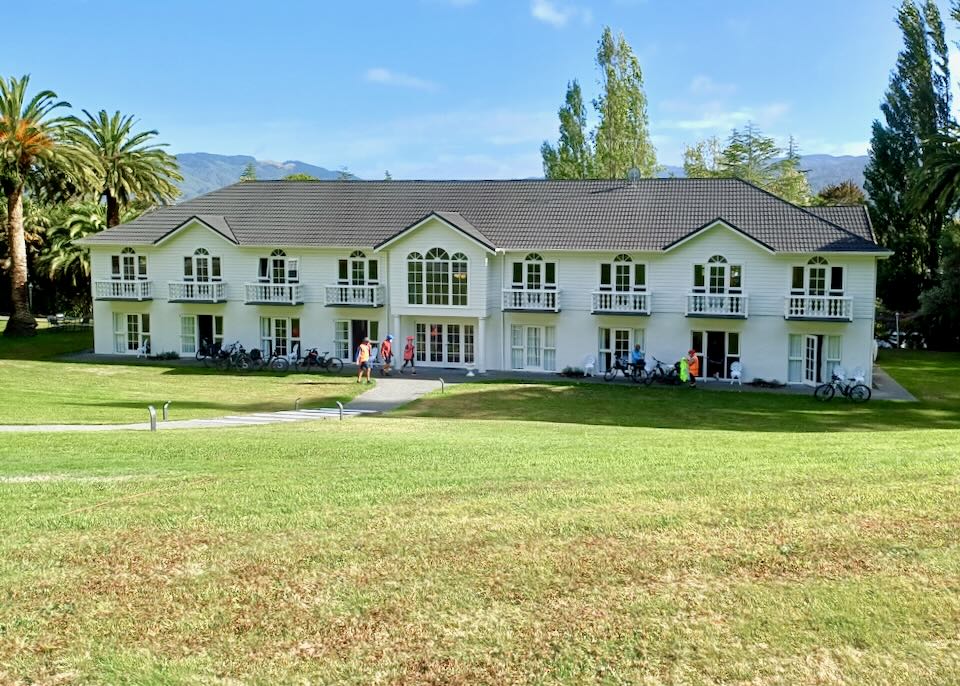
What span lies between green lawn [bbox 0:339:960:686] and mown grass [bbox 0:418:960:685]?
27 mm

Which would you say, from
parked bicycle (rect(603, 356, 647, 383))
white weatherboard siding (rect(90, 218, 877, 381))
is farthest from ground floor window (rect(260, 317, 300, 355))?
parked bicycle (rect(603, 356, 647, 383))

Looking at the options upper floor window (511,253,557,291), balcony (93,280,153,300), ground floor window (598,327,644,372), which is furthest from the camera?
balcony (93,280,153,300)

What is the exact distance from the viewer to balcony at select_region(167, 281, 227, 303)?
41.5m

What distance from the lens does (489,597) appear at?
7520mm

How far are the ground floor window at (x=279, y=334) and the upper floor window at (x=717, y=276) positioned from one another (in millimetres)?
18487

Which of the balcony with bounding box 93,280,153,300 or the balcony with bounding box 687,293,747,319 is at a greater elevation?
the balcony with bounding box 93,280,153,300

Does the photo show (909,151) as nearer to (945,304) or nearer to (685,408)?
(945,304)

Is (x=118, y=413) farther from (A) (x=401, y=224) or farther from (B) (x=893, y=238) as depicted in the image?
(B) (x=893, y=238)

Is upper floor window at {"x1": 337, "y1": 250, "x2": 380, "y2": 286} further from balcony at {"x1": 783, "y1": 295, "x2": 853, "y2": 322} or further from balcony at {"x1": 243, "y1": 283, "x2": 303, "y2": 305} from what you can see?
balcony at {"x1": 783, "y1": 295, "x2": 853, "y2": 322}

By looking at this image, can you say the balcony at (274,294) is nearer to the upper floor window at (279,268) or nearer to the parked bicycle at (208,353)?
the upper floor window at (279,268)

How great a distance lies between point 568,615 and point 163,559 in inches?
160

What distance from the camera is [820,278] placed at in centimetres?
3506

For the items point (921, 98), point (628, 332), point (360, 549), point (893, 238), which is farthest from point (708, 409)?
point (921, 98)

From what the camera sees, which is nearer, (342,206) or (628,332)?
(628,332)
